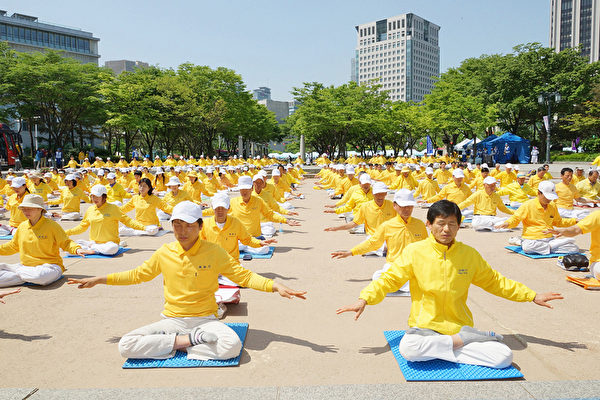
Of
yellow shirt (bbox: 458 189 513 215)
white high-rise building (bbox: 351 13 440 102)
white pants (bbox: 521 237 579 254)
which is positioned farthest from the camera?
white high-rise building (bbox: 351 13 440 102)

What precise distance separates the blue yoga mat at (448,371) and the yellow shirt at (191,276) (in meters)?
1.42

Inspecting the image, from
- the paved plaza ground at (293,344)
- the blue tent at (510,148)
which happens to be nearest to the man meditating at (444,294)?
the paved plaza ground at (293,344)

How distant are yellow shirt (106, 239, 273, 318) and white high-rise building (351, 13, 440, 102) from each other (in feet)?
458

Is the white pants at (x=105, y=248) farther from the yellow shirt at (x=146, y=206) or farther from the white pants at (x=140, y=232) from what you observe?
the white pants at (x=140, y=232)

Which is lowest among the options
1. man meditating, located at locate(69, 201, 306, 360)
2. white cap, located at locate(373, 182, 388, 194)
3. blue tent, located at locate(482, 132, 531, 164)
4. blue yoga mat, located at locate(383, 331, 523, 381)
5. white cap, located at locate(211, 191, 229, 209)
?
blue yoga mat, located at locate(383, 331, 523, 381)

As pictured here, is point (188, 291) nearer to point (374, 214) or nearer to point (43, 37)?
point (374, 214)

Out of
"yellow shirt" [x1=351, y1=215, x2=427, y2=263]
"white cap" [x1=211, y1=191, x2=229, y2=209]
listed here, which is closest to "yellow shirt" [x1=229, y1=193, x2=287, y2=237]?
"white cap" [x1=211, y1=191, x2=229, y2=209]

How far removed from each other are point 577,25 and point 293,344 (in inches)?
4881

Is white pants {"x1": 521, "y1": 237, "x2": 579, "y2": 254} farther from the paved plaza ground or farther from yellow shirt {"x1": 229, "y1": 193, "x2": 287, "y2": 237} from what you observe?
yellow shirt {"x1": 229, "y1": 193, "x2": 287, "y2": 237}

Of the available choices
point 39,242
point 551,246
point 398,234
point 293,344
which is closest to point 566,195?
point 551,246

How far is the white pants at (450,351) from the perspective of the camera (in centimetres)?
384

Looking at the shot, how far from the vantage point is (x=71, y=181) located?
1202cm

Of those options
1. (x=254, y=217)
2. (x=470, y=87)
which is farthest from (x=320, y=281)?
(x=470, y=87)

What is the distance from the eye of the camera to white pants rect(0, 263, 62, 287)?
248 inches
